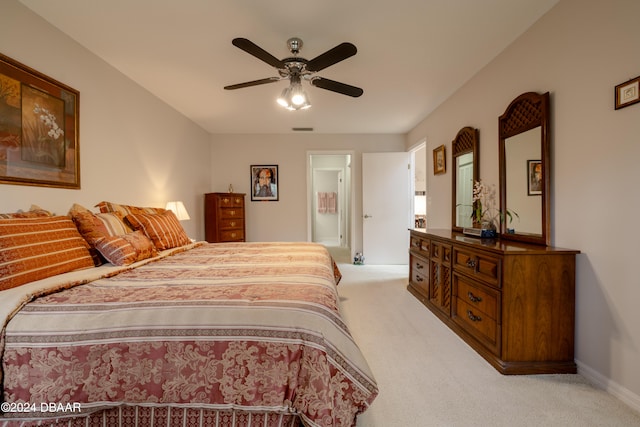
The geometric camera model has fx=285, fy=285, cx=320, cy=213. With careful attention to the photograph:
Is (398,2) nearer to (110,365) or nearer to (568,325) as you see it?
(568,325)

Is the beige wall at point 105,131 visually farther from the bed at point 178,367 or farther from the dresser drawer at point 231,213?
the bed at point 178,367

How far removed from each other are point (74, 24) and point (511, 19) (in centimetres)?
322

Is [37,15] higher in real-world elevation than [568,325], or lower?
higher

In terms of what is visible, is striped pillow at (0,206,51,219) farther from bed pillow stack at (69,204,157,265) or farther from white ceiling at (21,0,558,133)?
white ceiling at (21,0,558,133)

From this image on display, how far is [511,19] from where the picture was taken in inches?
82.0

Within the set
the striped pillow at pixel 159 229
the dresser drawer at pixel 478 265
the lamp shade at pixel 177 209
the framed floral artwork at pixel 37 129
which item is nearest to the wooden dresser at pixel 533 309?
the dresser drawer at pixel 478 265

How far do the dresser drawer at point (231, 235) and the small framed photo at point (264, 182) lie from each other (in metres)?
0.79

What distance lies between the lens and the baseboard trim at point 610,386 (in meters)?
1.50

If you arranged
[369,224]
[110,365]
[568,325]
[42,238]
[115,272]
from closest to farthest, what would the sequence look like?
[110,365]
[42,238]
[115,272]
[568,325]
[369,224]

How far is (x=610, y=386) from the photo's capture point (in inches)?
63.5

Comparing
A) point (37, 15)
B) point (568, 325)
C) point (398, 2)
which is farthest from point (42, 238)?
point (568, 325)

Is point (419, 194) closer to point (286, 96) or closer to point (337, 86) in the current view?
point (337, 86)

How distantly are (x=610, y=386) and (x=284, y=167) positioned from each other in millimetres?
4728

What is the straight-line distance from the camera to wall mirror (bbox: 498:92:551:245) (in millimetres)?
2020
